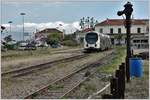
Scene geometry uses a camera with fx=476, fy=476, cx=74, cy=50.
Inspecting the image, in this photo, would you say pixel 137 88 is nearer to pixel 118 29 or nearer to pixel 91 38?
pixel 91 38

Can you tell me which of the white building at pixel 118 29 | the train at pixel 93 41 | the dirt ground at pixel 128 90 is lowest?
the dirt ground at pixel 128 90

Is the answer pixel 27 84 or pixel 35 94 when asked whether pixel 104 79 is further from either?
pixel 35 94

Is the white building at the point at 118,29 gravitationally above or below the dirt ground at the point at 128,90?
above

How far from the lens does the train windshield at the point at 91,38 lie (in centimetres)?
5569

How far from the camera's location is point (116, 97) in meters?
12.0

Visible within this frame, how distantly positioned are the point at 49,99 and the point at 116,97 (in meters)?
2.76

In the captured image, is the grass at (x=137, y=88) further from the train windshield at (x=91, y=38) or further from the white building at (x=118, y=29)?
the white building at (x=118, y=29)

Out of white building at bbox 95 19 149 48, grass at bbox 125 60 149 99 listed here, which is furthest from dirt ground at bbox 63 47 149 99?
white building at bbox 95 19 149 48

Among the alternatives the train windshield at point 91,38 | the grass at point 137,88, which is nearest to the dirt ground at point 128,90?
the grass at point 137,88

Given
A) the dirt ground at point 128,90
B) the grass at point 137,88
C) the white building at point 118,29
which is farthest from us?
the white building at point 118,29

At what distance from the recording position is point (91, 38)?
2223 inches

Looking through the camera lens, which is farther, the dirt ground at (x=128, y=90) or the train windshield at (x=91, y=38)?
the train windshield at (x=91, y=38)

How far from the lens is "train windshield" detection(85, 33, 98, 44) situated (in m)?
55.7

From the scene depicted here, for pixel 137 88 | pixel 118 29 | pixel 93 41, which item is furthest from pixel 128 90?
pixel 118 29
